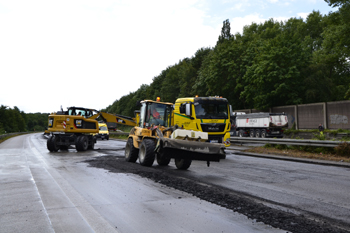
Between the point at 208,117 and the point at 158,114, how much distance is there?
3912 mm

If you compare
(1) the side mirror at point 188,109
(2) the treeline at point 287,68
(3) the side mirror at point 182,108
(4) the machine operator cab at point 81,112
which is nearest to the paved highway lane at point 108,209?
(1) the side mirror at point 188,109

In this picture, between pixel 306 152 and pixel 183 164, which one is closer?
pixel 183 164

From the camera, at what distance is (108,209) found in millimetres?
5891

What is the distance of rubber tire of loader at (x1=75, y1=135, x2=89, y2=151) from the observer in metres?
20.7

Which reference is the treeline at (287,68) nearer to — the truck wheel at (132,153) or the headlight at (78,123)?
the headlight at (78,123)

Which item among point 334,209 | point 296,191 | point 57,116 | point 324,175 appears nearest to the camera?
point 334,209

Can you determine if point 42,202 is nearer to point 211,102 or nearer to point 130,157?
point 130,157

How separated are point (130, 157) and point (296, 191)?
24.8ft

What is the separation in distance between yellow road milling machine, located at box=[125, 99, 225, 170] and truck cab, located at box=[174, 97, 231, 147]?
2.93 m

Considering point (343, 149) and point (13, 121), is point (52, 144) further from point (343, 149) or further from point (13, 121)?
point (13, 121)

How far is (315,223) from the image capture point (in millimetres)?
5000

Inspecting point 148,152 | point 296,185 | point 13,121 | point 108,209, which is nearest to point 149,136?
point 148,152

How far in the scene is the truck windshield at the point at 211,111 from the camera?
1642 centimetres

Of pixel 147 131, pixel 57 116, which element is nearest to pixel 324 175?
pixel 147 131
